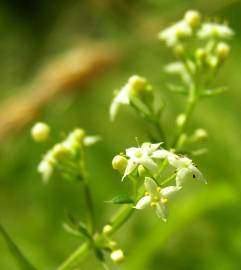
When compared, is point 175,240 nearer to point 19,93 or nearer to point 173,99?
point 173,99

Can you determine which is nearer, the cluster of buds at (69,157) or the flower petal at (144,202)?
the flower petal at (144,202)

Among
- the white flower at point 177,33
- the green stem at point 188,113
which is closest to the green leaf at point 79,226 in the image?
the green stem at point 188,113

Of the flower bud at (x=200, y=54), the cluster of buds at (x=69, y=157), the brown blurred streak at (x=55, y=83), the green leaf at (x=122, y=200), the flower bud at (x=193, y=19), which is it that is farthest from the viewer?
the brown blurred streak at (x=55, y=83)

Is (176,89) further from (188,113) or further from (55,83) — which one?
(55,83)

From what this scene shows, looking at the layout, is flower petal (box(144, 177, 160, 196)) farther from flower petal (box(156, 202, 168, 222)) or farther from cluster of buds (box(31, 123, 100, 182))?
cluster of buds (box(31, 123, 100, 182))

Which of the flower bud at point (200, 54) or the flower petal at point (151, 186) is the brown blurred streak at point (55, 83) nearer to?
the flower bud at point (200, 54)

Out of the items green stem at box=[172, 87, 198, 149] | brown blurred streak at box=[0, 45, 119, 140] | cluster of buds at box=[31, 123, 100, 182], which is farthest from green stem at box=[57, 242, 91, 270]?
brown blurred streak at box=[0, 45, 119, 140]

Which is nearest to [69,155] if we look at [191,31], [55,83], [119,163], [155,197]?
[119,163]

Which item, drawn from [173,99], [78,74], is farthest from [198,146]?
[78,74]
